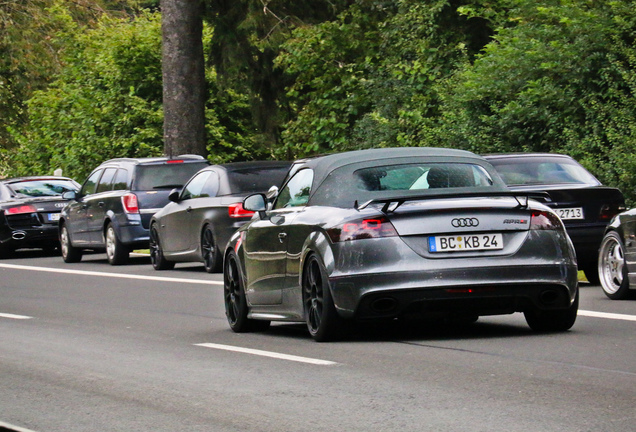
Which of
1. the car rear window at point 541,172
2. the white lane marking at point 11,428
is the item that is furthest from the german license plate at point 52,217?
the white lane marking at point 11,428

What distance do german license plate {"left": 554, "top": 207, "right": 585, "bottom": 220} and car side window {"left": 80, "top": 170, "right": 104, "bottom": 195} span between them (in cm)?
1144

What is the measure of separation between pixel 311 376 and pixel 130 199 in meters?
15.0

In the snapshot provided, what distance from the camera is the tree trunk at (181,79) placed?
29.6 metres

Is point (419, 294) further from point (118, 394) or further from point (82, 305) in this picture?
point (82, 305)

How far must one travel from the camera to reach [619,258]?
531 inches

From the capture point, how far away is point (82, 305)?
49.8 ft

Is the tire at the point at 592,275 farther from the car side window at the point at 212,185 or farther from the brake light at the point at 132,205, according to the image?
the brake light at the point at 132,205

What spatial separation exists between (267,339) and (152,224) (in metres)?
11.1

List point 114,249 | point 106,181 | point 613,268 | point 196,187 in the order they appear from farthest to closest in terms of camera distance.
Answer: point 106,181 → point 114,249 → point 196,187 → point 613,268

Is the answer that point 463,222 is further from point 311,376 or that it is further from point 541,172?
point 541,172

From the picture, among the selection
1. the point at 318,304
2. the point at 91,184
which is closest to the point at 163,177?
the point at 91,184

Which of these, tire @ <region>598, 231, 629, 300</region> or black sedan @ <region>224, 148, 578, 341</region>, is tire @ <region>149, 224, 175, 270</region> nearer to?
tire @ <region>598, 231, 629, 300</region>

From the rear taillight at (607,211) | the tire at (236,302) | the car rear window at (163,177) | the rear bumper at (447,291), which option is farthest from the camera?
the car rear window at (163,177)

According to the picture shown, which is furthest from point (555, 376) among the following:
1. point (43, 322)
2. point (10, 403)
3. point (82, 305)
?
point (82, 305)
